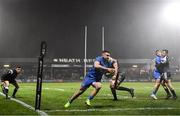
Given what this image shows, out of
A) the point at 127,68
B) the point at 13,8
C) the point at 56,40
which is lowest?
the point at 127,68

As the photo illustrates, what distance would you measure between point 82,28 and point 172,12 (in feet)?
49.5

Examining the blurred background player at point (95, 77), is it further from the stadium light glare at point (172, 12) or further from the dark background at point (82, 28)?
the dark background at point (82, 28)

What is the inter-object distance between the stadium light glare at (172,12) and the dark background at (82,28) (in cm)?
130

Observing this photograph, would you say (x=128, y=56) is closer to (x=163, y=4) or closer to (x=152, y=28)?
(x=152, y=28)

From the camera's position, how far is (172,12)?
5809 cm

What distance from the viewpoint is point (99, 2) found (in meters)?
63.9

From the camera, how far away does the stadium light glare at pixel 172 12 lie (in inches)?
2245

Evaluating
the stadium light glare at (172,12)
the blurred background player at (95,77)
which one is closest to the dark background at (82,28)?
the stadium light glare at (172,12)

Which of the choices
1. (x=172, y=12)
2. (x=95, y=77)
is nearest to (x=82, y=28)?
(x=172, y=12)

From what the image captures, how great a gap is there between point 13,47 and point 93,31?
13316 mm

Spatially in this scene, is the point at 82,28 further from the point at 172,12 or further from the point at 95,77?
the point at 95,77

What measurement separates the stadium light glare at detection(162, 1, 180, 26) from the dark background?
1298 mm

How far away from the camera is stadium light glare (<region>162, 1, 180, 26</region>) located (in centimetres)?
5703

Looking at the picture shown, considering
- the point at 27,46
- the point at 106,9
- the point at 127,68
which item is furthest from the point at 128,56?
the point at 27,46
